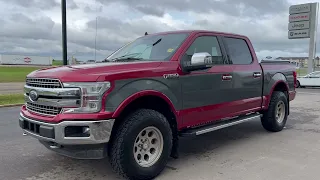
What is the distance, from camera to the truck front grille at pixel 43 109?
379cm

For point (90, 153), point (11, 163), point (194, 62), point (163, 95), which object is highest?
point (194, 62)

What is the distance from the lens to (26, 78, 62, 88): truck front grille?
148 inches

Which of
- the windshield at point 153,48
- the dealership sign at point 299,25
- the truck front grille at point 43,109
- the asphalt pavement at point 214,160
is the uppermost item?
the dealership sign at point 299,25

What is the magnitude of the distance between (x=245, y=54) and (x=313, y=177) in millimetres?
2803

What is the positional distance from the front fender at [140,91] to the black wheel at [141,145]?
9.9 inches

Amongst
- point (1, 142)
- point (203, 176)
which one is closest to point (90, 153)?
point (203, 176)

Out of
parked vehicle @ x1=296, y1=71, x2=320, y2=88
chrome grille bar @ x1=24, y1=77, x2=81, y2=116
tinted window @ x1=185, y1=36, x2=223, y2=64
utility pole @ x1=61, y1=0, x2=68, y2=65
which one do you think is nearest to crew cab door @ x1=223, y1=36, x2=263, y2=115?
tinted window @ x1=185, y1=36, x2=223, y2=64

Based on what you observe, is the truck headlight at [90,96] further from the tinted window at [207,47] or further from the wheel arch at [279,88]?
the wheel arch at [279,88]

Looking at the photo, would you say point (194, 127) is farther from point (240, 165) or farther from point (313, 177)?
point (313, 177)

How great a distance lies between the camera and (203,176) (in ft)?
14.0

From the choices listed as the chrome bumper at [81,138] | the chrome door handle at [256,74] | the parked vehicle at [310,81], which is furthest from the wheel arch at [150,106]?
the parked vehicle at [310,81]

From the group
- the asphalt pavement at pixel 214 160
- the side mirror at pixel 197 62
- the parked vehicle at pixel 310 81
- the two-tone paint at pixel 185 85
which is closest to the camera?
the two-tone paint at pixel 185 85

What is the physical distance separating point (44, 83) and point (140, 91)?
1.18 m

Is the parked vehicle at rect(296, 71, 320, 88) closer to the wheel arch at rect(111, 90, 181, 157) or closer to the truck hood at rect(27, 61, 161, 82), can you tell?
the wheel arch at rect(111, 90, 181, 157)
